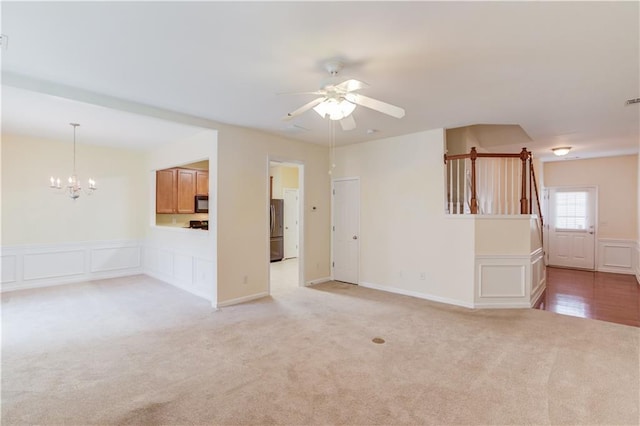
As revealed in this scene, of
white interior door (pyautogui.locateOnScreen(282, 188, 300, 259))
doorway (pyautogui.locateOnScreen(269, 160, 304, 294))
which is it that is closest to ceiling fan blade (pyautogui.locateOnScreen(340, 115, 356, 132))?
doorway (pyautogui.locateOnScreen(269, 160, 304, 294))

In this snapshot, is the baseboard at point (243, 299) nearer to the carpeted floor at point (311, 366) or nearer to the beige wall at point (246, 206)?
the beige wall at point (246, 206)

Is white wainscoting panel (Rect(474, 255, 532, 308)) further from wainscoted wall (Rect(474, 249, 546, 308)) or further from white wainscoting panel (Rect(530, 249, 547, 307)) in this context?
white wainscoting panel (Rect(530, 249, 547, 307))

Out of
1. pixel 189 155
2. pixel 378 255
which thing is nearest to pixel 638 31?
pixel 378 255

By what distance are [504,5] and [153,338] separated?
170 inches

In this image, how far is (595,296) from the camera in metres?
5.31

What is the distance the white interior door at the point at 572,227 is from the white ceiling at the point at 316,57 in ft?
13.2

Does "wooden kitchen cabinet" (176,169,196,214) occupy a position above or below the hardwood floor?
above

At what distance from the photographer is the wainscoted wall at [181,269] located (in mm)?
5066

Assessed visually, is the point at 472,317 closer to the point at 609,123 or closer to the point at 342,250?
the point at 342,250

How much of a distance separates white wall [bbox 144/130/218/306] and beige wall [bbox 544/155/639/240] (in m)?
8.48

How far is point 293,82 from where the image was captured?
10.4 feet

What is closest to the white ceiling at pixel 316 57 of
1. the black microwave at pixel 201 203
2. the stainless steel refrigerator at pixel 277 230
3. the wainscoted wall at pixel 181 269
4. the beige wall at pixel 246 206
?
the beige wall at pixel 246 206

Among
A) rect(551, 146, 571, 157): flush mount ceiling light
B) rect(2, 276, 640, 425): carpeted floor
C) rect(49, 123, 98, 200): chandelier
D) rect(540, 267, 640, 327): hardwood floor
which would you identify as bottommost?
rect(2, 276, 640, 425): carpeted floor

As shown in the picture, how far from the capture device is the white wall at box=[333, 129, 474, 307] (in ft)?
16.1
